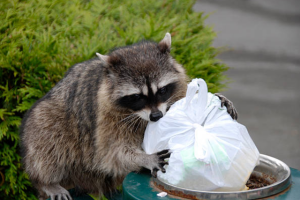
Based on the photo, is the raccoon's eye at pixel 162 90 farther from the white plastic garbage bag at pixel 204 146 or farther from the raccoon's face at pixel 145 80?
the white plastic garbage bag at pixel 204 146

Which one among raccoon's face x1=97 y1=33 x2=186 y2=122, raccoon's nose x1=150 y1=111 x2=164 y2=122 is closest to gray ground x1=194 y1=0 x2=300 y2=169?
raccoon's face x1=97 y1=33 x2=186 y2=122

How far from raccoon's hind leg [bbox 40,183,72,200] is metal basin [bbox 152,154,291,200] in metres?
1.07

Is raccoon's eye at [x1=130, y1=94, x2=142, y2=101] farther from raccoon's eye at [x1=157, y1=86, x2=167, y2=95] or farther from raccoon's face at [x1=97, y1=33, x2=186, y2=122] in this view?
raccoon's eye at [x1=157, y1=86, x2=167, y2=95]

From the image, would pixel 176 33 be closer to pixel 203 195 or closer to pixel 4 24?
pixel 4 24

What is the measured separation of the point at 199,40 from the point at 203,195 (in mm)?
2653

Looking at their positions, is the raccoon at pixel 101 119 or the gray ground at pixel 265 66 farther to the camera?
the gray ground at pixel 265 66

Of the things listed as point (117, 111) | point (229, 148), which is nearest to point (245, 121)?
point (117, 111)

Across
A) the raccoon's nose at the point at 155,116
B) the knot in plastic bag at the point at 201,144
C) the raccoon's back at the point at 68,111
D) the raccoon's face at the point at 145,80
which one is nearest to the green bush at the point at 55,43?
the raccoon's back at the point at 68,111

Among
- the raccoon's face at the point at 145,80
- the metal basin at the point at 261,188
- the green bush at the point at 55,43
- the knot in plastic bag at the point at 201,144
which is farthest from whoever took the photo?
the green bush at the point at 55,43

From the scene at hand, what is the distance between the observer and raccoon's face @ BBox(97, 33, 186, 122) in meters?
2.65

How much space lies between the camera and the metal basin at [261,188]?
195 cm

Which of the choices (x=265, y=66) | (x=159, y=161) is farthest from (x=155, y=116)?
(x=265, y=66)

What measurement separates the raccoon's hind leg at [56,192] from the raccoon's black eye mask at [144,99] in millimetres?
871

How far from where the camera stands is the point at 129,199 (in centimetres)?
212
